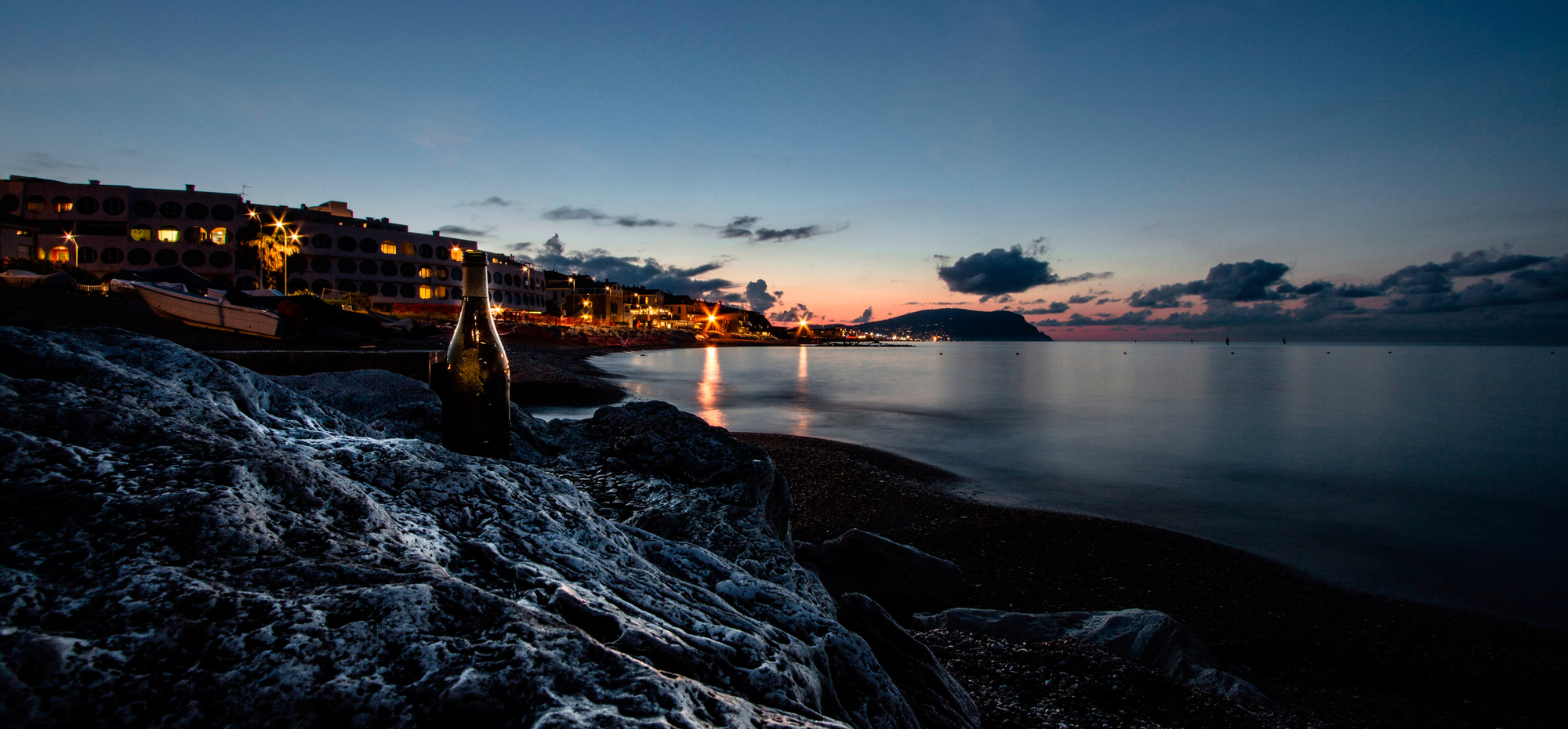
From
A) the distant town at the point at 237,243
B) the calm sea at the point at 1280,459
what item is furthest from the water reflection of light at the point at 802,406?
the distant town at the point at 237,243

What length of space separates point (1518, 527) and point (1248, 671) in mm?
11758

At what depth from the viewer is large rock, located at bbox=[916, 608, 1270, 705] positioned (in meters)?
4.07

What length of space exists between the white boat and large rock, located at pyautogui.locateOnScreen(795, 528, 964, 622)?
21.3 metres

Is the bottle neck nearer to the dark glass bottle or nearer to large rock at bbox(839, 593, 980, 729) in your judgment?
the dark glass bottle

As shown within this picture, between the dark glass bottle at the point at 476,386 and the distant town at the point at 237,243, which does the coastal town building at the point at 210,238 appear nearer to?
the distant town at the point at 237,243

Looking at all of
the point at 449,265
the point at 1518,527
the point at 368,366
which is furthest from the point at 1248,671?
the point at 449,265

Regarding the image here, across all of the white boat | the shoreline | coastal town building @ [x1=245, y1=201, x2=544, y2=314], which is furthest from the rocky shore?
coastal town building @ [x1=245, y1=201, x2=544, y2=314]

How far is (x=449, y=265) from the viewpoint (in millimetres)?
78812

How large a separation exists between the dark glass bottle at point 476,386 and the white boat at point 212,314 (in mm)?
21818


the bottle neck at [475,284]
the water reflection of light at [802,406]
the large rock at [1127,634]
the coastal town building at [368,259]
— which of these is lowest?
the water reflection of light at [802,406]

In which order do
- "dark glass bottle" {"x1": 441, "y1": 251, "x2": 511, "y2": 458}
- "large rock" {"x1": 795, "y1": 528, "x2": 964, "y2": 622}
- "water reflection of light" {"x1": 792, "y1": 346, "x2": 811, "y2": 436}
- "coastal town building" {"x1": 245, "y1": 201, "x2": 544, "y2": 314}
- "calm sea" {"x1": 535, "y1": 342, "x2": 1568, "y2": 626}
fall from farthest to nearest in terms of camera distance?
"coastal town building" {"x1": 245, "y1": 201, "x2": 544, "y2": 314} → "water reflection of light" {"x1": 792, "y1": 346, "x2": 811, "y2": 436} → "calm sea" {"x1": 535, "y1": 342, "x2": 1568, "y2": 626} → "large rock" {"x1": 795, "y1": 528, "x2": 964, "y2": 622} → "dark glass bottle" {"x1": 441, "y1": 251, "x2": 511, "y2": 458}

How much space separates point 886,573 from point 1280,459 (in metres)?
18.2

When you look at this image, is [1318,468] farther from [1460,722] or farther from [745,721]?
[745,721]

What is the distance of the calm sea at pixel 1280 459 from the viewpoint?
9.89 meters
